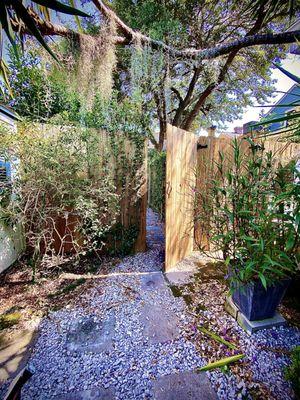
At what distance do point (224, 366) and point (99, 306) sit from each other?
1.31 meters

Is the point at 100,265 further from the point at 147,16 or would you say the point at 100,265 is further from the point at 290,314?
the point at 147,16

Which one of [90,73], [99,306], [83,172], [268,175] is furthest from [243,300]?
[90,73]

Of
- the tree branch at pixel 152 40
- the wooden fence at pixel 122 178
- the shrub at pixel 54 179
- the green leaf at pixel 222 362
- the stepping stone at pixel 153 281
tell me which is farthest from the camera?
the wooden fence at pixel 122 178

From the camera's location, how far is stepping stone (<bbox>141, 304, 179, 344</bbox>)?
5.57 feet

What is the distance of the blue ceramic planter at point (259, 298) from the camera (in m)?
1.63

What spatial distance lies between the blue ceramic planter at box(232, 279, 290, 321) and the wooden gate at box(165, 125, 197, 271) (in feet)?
3.90

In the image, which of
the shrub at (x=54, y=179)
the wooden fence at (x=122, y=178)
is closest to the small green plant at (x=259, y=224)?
the wooden fence at (x=122, y=178)

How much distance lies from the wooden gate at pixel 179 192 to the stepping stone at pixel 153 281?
18 centimetres

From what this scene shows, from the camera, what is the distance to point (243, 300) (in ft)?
5.78

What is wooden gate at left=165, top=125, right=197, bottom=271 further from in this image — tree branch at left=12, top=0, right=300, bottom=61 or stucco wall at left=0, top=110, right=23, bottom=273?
stucco wall at left=0, top=110, right=23, bottom=273

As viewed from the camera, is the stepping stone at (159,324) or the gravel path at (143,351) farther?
the stepping stone at (159,324)

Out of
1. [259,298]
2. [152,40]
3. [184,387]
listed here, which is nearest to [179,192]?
[259,298]

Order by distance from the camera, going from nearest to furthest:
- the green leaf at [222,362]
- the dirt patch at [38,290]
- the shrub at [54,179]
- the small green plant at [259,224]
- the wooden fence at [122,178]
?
the green leaf at [222,362] → the small green plant at [259,224] → the dirt patch at [38,290] → the shrub at [54,179] → the wooden fence at [122,178]

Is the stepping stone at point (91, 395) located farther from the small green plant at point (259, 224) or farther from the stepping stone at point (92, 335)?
the small green plant at point (259, 224)
